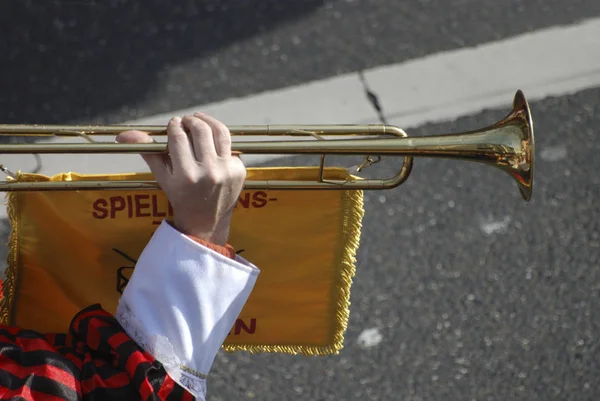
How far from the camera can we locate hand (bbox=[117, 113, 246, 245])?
1.70m

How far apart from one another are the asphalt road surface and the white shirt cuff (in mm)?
1106

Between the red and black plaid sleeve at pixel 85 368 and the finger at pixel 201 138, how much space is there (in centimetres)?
42

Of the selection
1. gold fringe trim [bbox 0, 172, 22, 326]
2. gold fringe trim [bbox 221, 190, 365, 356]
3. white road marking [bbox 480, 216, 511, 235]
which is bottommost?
white road marking [bbox 480, 216, 511, 235]

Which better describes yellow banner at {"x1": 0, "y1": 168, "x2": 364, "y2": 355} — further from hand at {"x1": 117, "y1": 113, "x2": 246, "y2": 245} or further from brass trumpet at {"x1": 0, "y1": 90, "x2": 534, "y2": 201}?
hand at {"x1": 117, "y1": 113, "x2": 246, "y2": 245}

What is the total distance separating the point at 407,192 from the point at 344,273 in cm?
107

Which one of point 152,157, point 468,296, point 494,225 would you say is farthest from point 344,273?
point 494,225

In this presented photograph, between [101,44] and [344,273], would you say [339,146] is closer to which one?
[344,273]

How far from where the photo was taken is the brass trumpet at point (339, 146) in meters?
1.88

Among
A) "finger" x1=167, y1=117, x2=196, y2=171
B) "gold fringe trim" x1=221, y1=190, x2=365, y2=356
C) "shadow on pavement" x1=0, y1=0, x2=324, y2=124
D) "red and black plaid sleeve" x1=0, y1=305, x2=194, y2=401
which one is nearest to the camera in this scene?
"red and black plaid sleeve" x1=0, y1=305, x2=194, y2=401

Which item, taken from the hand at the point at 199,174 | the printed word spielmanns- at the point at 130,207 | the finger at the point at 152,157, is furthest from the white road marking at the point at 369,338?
the finger at the point at 152,157

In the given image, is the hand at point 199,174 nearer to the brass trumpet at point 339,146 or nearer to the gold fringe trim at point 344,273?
the brass trumpet at point 339,146

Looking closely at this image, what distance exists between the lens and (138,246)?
2055 mm

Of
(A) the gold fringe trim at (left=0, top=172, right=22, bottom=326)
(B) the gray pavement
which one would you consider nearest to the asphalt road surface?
(B) the gray pavement

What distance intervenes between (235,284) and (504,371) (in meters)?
1.45
